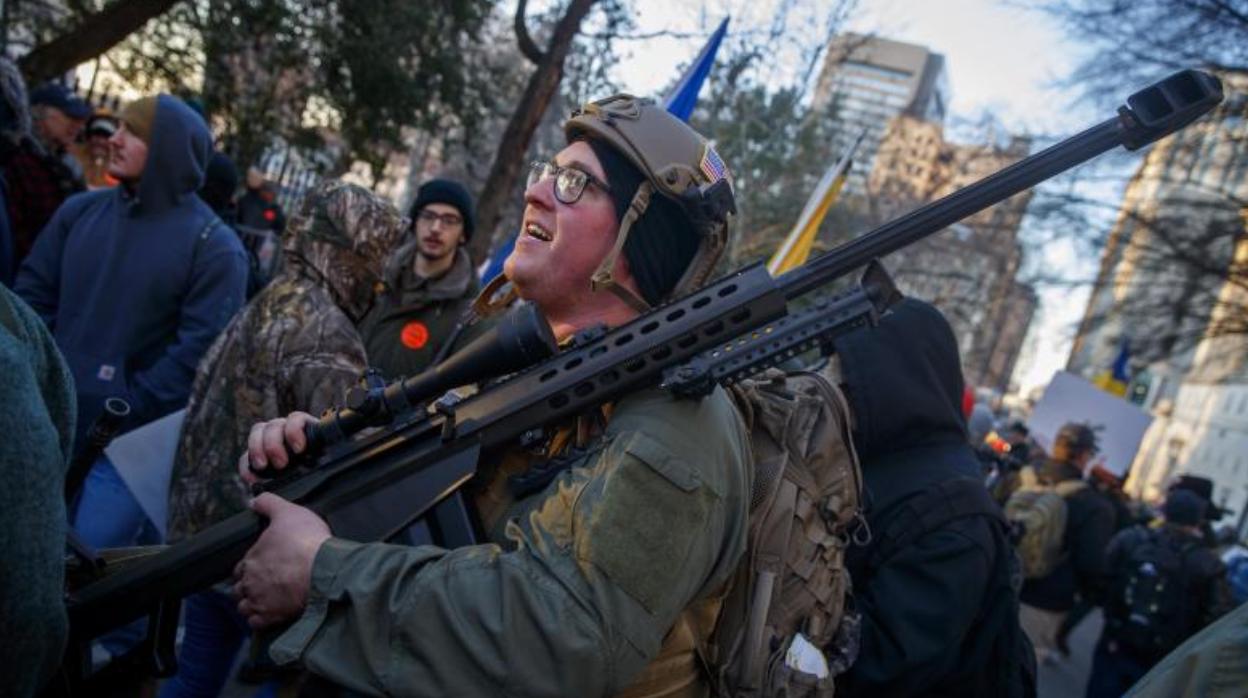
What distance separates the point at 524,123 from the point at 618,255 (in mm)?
7712

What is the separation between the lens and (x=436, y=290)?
3.83 m

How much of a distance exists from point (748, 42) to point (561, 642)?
1718 centimetres

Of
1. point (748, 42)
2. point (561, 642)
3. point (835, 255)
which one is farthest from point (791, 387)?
point (748, 42)

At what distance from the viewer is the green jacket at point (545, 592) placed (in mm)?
1411

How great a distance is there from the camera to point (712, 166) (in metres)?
2.04

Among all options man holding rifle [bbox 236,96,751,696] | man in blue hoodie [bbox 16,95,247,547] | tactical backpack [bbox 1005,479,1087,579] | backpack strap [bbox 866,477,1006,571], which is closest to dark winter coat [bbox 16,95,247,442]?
man in blue hoodie [bbox 16,95,247,547]

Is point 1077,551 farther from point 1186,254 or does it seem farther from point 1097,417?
point 1186,254

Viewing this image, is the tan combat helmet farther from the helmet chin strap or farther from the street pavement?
the street pavement

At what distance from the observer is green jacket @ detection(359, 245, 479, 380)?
3.73 metres

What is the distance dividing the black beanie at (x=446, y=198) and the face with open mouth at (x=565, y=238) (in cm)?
224

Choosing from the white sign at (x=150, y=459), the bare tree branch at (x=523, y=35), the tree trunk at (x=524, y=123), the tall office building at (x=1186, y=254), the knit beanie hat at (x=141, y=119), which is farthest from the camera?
the tall office building at (x=1186, y=254)

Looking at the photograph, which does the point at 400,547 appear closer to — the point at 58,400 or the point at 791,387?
the point at 58,400

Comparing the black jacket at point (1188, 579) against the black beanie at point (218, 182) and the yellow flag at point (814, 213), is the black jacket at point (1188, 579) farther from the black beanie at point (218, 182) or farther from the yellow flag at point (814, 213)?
the black beanie at point (218, 182)

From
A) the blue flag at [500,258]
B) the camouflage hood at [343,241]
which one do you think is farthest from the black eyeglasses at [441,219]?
the blue flag at [500,258]
